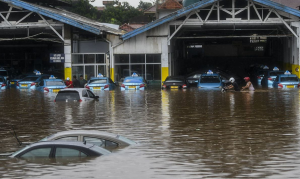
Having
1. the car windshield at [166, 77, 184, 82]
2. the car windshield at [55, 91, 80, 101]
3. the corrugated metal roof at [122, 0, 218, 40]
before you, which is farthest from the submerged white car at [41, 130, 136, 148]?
the corrugated metal roof at [122, 0, 218, 40]

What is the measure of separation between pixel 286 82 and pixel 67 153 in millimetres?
29610

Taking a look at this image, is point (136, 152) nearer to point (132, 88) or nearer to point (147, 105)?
point (147, 105)

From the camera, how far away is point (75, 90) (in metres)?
27.2

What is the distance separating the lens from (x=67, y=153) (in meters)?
11.2

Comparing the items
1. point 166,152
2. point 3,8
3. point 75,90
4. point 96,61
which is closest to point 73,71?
point 96,61

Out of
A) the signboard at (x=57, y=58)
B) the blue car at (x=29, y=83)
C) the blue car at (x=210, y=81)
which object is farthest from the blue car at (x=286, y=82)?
the blue car at (x=29, y=83)

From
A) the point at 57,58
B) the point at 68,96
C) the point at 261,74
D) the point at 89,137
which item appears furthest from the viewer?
the point at 261,74

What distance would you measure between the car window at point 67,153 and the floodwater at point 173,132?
0.28 meters

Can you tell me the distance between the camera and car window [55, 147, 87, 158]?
442 inches

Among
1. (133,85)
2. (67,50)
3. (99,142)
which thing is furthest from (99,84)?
(99,142)

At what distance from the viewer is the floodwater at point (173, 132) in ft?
37.7

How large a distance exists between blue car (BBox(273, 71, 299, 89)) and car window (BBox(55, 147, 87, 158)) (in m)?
29.1

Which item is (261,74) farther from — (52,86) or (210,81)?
(52,86)

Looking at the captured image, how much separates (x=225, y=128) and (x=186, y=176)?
7624mm
